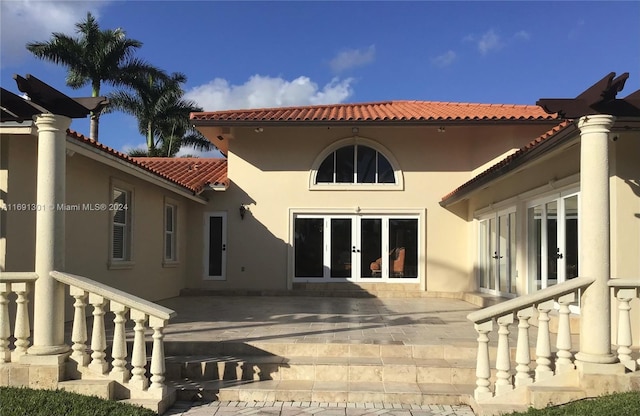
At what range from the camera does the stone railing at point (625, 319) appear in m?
4.95

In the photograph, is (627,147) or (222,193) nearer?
(627,147)

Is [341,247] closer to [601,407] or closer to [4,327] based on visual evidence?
[4,327]

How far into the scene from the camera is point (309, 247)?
14180 mm

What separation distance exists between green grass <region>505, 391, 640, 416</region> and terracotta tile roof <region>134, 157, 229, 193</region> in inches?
403

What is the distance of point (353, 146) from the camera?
1422 cm

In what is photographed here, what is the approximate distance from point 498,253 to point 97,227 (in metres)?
8.66

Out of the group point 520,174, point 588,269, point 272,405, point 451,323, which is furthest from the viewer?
point 520,174

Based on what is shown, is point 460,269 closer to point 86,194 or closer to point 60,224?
point 86,194

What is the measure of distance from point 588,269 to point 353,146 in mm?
9728

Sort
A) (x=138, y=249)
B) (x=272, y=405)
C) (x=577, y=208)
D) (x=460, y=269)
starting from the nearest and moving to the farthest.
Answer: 1. (x=272, y=405)
2. (x=577, y=208)
3. (x=138, y=249)
4. (x=460, y=269)

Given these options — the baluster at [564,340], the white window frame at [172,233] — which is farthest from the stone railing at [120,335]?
the white window frame at [172,233]

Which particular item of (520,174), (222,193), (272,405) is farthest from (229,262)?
(272,405)

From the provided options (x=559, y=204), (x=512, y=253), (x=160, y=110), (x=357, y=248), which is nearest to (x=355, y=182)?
(x=357, y=248)

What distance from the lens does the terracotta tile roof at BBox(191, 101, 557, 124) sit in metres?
12.8
